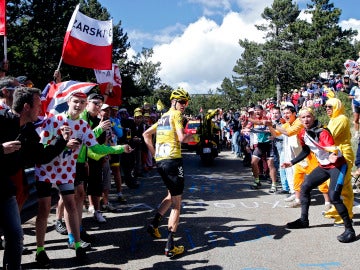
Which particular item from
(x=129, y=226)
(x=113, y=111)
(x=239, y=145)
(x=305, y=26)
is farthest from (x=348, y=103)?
(x=305, y=26)

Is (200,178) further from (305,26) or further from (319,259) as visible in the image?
(305,26)

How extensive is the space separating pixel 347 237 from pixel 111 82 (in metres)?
6.40

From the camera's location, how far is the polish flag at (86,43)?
24.9 feet

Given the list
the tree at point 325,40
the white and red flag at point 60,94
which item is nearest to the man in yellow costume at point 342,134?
the white and red flag at point 60,94

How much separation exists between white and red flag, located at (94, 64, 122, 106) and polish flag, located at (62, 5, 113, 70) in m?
0.77

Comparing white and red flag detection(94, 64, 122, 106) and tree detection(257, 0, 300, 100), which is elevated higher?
tree detection(257, 0, 300, 100)

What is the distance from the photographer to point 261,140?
30.5 ft

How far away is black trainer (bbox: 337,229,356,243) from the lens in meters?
5.17

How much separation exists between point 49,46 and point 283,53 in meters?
31.6

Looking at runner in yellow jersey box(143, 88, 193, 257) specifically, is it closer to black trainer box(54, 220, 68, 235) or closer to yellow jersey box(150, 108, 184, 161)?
yellow jersey box(150, 108, 184, 161)

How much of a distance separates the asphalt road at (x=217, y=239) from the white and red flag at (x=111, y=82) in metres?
2.70

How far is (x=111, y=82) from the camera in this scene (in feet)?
31.2

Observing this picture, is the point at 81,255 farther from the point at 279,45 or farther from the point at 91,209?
the point at 279,45

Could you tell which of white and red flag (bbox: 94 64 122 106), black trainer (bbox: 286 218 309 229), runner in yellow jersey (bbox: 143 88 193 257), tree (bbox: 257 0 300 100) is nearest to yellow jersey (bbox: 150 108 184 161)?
runner in yellow jersey (bbox: 143 88 193 257)
